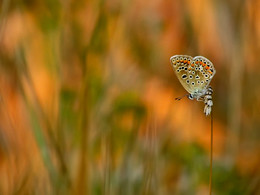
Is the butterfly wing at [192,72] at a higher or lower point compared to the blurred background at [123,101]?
higher

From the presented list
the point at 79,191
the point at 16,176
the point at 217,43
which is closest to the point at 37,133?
the point at 16,176

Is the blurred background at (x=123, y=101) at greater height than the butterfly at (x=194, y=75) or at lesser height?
lesser

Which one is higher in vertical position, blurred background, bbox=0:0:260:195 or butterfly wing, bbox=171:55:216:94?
butterfly wing, bbox=171:55:216:94

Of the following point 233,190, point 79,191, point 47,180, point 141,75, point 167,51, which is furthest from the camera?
point 167,51

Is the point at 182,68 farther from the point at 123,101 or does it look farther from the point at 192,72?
the point at 123,101

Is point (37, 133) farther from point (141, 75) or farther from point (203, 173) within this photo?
point (141, 75)
